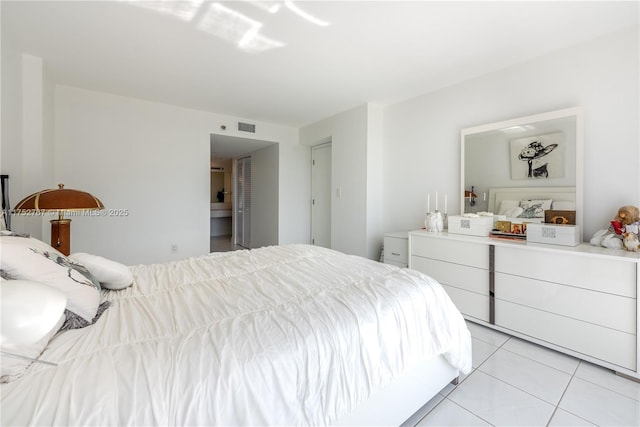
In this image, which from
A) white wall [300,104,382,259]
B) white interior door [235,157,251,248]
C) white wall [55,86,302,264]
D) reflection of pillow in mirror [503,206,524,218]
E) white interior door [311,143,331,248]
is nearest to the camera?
reflection of pillow in mirror [503,206,524,218]

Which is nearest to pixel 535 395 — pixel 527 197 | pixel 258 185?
pixel 527 197

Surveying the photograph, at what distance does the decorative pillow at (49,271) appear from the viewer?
34.7 inches

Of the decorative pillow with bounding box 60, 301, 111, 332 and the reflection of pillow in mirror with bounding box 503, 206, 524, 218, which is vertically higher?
the reflection of pillow in mirror with bounding box 503, 206, 524, 218

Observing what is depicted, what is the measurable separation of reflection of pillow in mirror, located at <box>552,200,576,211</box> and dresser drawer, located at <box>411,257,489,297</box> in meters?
0.81

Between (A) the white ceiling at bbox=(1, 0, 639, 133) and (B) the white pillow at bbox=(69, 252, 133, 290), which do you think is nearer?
(B) the white pillow at bbox=(69, 252, 133, 290)

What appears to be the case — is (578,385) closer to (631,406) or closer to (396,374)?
(631,406)

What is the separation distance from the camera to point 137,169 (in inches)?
139

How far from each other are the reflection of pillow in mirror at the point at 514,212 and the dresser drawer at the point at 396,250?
986mm

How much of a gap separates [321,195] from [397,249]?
81.0 inches

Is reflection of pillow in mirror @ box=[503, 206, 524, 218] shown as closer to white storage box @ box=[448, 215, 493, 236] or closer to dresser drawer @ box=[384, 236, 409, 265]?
white storage box @ box=[448, 215, 493, 236]

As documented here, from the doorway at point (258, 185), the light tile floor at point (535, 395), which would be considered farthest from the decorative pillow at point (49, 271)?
the doorway at point (258, 185)

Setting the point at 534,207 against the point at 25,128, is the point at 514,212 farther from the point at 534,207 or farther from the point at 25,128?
the point at 25,128

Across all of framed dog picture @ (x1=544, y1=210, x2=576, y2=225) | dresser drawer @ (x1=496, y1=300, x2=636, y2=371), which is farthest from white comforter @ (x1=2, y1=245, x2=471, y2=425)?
framed dog picture @ (x1=544, y1=210, x2=576, y2=225)

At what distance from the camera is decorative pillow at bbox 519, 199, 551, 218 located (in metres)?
2.33
